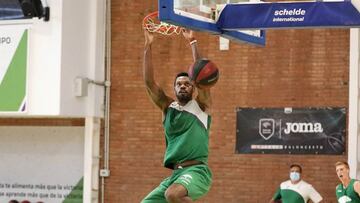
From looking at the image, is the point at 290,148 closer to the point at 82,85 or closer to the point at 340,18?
the point at 82,85

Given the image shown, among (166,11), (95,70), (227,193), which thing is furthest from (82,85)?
(166,11)

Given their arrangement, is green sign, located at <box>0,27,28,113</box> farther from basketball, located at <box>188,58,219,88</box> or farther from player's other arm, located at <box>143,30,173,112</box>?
basketball, located at <box>188,58,219,88</box>

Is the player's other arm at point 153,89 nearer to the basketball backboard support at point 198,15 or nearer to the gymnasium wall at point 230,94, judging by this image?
the basketball backboard support at point 198,15

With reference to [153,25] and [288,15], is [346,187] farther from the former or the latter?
[153,25]

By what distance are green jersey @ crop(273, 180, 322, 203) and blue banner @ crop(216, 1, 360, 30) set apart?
218 inches

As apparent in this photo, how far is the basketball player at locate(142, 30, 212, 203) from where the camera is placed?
803 cm

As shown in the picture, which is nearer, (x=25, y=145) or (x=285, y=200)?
(x=285, y=200)

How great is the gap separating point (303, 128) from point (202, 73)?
26.3ft

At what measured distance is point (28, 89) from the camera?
53.6 ft

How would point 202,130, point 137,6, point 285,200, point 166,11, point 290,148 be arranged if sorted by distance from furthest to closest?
point 137,6 < point 290,148 < point 285,200 < point 166,11 < point 202,130

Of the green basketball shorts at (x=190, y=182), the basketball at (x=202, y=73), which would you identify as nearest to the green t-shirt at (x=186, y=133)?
the green basketball shorts at (x=190, y=182)

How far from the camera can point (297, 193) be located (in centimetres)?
1489

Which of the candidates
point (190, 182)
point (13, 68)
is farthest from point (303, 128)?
point (190, 182)

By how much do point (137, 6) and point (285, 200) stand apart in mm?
5035
